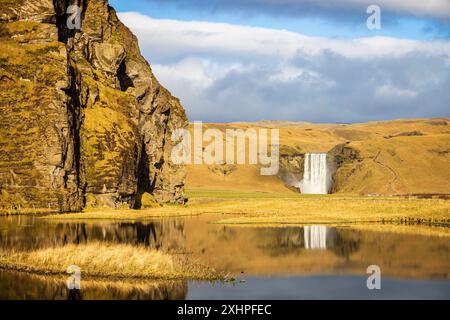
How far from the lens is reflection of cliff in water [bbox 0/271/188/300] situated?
35.6 m

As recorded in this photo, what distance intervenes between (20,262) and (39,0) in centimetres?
8112

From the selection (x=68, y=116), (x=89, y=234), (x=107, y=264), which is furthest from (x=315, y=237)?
(x=68, y=116)

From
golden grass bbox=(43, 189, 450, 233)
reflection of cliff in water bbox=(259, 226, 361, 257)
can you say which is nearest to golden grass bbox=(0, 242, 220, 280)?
reflection of cliff in water bbox=(259, 226, 361, 257)

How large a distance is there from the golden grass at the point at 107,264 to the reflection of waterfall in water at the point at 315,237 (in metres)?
18.4

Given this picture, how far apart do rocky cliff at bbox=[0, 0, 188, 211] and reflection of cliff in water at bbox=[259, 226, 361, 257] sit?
143ft

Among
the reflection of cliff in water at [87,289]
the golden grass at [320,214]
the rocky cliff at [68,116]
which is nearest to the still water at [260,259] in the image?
the reflection of cliff in water at [87,289]

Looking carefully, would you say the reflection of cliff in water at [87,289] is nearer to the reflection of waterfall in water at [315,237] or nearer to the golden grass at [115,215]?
the reflection of waterfall in water at [315,237]

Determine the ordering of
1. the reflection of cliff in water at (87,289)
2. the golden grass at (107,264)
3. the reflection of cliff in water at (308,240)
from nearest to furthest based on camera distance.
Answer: the reflection of cliff in water at (87,289), the golden grass at (107,264), the reflection of cliff in water at (308,240)

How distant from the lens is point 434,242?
64.0 metres

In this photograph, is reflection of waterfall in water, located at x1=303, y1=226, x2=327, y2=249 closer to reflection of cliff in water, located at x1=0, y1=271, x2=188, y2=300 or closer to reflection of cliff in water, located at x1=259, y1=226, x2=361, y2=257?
reflection of cliff in water, located at x1=259, y1=226, x2=361, y2=257

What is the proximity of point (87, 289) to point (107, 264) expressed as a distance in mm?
6019

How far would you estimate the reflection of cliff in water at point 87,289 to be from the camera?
35.6 meters
